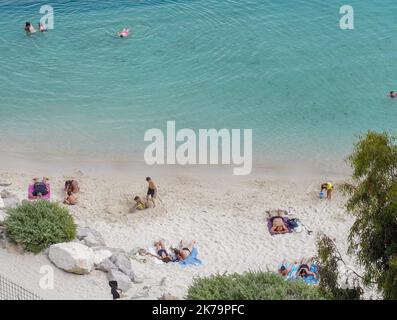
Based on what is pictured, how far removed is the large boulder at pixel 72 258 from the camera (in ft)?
66.2

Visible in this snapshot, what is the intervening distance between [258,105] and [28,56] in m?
11.7

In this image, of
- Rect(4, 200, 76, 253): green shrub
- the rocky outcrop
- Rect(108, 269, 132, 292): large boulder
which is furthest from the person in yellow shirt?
the rocky outcrop

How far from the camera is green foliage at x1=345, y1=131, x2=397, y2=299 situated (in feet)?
44.9

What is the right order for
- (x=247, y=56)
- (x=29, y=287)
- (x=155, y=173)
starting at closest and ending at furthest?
1. (x=29, y=287)
2. (x=155, y=173)
3. (x=247, y=56)

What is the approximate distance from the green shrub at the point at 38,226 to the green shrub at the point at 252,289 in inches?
193

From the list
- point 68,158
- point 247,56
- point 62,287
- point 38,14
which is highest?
point 38,14

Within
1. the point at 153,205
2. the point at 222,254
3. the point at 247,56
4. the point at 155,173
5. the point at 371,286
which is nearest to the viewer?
the point at 371,286

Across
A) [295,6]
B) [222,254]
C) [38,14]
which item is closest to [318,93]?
[295,6]

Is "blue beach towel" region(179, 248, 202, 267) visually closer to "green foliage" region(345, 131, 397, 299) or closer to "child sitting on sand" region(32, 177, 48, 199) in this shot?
"child sitting on sand" region(32, 177, 48, 199)

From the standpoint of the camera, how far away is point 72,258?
2012 cm

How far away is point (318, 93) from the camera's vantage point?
107 feet

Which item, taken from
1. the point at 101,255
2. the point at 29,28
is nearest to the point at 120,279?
the point at 101,255

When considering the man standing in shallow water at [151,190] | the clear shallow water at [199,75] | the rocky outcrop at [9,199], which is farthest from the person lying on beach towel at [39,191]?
the clear shallow water at [199,75]

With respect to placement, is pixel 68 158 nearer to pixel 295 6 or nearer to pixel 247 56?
pixel 247 56
